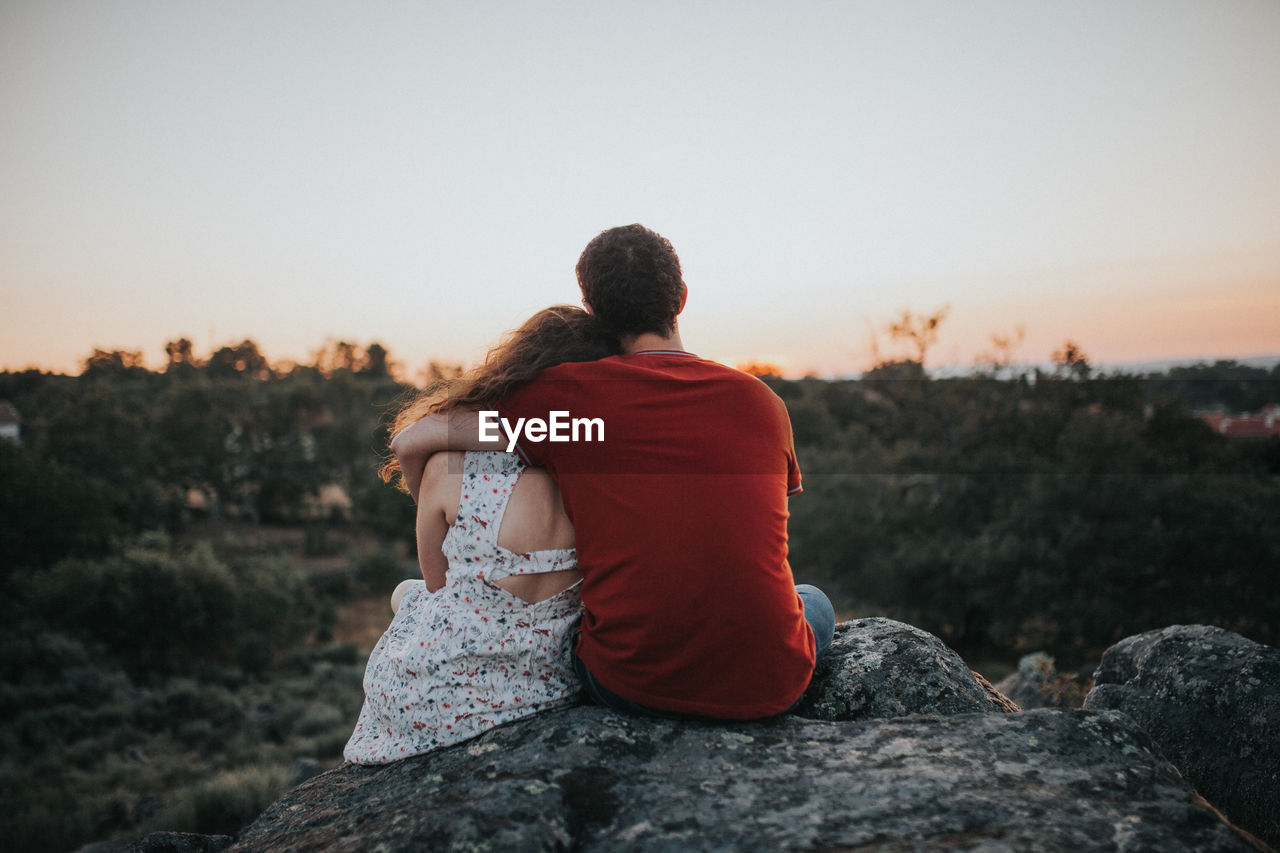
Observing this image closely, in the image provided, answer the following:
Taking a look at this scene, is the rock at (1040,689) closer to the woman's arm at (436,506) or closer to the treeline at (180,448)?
the woman's arm at (436,506)

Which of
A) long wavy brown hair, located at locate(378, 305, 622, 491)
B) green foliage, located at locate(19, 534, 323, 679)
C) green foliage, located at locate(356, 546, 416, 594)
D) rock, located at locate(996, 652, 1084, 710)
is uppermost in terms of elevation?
long wavy brown hair, located at locate(378, 305, 622, 491)

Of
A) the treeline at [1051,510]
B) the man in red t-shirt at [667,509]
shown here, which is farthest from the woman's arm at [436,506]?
the treeline at [1051,510]

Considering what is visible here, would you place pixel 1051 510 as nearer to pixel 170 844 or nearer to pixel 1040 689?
pixel 1040 689

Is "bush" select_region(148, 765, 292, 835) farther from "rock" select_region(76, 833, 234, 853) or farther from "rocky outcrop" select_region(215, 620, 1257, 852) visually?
"rocky outcrop" select_region(215, 620, 1257, 852)

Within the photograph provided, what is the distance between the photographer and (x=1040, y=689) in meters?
4.46

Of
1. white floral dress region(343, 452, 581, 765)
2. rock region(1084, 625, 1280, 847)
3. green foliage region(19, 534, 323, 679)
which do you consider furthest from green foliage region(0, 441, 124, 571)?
rock region(1084, 625, 1280, 847)

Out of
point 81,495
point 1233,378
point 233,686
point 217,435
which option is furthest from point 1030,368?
point 217,435

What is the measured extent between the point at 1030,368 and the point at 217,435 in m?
28.0

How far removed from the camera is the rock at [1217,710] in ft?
7.39

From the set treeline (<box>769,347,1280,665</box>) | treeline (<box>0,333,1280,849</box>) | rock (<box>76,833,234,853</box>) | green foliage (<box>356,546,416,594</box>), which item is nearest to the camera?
rock (<box>76,833,234,853</box>)

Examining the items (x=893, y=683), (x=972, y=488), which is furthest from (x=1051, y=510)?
(x=893, y=683)

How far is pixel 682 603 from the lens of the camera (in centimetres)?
158

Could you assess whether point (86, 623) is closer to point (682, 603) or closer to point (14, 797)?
point (14, 797)

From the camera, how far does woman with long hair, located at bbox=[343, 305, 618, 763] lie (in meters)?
1.79
